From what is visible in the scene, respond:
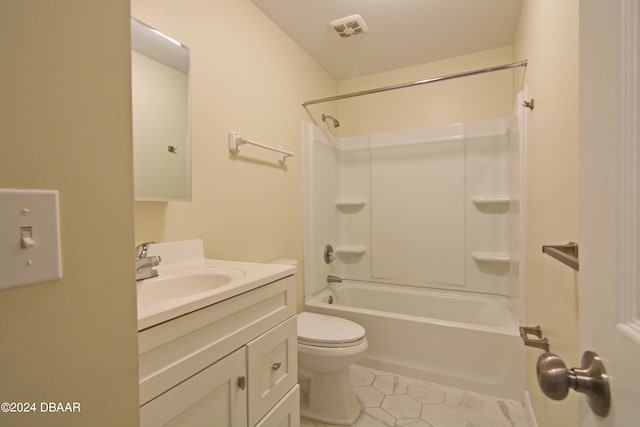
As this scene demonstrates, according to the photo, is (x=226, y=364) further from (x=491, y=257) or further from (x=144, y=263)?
(x=491, y=257)

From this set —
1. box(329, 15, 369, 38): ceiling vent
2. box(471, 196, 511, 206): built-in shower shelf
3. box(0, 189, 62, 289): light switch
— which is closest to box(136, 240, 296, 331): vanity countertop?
box(0, 189, 62, 289): light switch

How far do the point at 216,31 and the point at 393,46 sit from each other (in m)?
1.41

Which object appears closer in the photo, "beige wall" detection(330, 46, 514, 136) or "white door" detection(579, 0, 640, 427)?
"white door" detection(579, 0, 640, 427)

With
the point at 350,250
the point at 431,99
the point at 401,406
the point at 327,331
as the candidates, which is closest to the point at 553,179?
the point at 327,331

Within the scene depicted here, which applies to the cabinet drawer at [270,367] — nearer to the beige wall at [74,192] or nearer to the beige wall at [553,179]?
the beige wall at [74,192]

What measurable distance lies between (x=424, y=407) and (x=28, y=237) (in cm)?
192

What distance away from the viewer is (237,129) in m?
1.59

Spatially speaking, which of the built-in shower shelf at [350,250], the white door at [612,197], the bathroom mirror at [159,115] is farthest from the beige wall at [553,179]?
the bathroom mirror at [159,115]

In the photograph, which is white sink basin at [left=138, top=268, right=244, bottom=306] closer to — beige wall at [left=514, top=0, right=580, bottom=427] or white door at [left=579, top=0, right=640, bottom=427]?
white door at [left=579, top=0, right=640, bottom=427]

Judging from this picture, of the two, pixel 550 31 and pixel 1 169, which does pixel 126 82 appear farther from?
pixel 550 31

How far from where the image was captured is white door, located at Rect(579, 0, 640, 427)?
1.02 ft

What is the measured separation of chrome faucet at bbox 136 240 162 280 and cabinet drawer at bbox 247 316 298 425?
1.54 feet

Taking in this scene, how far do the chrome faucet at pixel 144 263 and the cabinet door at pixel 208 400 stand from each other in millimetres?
455

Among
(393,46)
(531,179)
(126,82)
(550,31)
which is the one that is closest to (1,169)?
(126,82)
